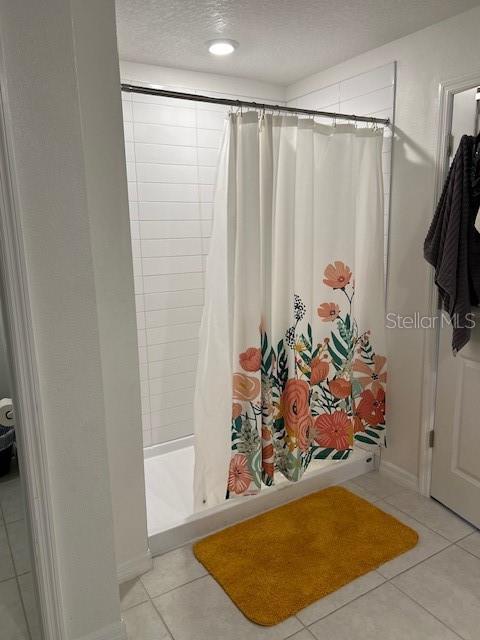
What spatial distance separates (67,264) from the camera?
4.68 ft

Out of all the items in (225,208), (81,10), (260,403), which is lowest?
(260,403)

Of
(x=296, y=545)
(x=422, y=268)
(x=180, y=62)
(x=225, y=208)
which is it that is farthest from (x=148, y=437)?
(x=180, y=62)

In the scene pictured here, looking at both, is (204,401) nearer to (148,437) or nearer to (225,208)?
(225,208)

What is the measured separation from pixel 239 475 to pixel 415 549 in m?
0.85

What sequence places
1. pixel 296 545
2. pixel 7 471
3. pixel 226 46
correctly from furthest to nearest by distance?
1. pixel 226 46
2. pixel 296 545
3. pixel 7 471

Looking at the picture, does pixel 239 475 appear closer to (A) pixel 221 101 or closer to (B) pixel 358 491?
(B) pixel 358 491

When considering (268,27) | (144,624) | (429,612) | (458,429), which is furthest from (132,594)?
(268,27)

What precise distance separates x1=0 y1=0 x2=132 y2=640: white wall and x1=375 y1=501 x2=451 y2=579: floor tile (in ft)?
Result: 3.68

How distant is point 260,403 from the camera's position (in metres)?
2.19

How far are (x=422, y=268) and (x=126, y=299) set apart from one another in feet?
4.85

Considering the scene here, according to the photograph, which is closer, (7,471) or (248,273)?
(7,471)

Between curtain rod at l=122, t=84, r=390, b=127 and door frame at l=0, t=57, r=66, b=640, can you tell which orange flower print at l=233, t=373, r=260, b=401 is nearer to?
door frame at l=0, t=57, r=66, b=640

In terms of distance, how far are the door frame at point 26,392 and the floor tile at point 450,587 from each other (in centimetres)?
134

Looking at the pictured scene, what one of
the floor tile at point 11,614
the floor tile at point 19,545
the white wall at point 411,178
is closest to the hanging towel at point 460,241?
the white wall at point 411,178
